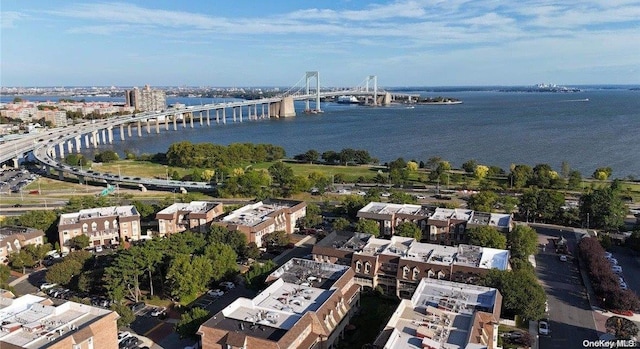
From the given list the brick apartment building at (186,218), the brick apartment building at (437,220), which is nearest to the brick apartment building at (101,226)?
the brick apartment building at (186,218)

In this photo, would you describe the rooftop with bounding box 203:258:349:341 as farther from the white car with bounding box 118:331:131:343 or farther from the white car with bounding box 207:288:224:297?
the white car with bounding box 118:331:131:343

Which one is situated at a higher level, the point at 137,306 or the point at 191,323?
the point at 191,323

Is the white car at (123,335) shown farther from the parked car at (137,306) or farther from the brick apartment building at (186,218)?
the brick apartment building at (186,218)

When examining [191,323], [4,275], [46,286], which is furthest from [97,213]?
[191,323]

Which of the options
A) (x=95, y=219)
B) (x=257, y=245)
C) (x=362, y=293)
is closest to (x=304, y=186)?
(x=257, y=245)

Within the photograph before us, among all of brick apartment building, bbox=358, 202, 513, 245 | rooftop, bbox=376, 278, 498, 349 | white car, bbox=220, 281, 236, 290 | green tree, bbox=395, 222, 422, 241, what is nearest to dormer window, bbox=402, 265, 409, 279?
rooftop, bbox=376, 278, 498, 349

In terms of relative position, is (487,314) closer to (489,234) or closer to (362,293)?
(362,293)

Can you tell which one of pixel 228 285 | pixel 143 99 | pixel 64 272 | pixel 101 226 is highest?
pixel 143 99

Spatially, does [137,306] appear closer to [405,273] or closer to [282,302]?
[282,302]
